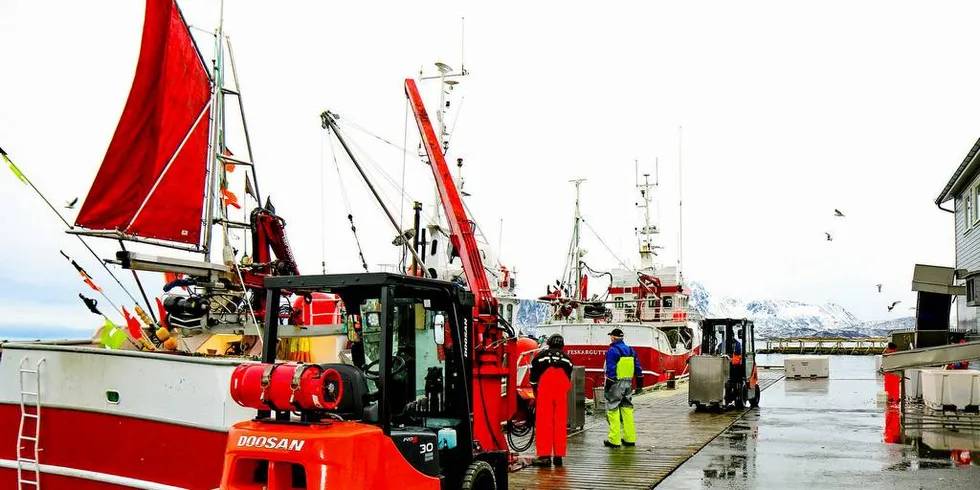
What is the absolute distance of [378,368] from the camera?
5801 mm

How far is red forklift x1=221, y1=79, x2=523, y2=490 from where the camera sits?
4879 mm

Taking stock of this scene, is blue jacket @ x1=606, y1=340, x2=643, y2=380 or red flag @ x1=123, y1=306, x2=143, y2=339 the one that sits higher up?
red flag @ x1=123, y1=306, x2=143, y2=339

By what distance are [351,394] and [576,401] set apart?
951cm

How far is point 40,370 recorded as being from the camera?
8055 millimetres

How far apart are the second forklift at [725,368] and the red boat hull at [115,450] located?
41.4 ft

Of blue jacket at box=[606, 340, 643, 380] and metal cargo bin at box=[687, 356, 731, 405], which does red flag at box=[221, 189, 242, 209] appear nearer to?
blue jacket at box=[606, 340, 643, 380]

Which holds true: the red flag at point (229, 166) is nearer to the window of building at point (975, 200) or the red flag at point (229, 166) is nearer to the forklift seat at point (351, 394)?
the forklift seat at point (351, 394)

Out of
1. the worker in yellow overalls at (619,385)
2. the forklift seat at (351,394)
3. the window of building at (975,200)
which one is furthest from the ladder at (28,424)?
the window of building at (975,200)

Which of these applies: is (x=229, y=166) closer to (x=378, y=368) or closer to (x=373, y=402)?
(x=378, y=368)

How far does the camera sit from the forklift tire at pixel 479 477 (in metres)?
6.27

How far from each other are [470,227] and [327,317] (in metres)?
3.80

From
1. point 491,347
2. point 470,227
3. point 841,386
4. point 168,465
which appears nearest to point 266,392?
point 168,465

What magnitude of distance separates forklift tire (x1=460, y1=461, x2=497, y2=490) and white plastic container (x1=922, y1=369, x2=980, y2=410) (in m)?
13.5

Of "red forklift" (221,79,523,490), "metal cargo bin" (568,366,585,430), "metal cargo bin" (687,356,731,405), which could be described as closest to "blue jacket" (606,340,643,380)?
"metal cargo bin" (568,366,585,430)
